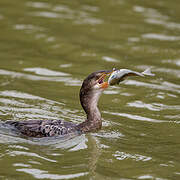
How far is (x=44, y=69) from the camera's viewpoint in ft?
47.6

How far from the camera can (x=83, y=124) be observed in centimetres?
1029

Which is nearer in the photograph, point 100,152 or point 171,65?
point 100,152

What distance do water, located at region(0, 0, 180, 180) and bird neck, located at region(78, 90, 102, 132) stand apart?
171mm

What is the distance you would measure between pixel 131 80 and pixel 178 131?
3.48m

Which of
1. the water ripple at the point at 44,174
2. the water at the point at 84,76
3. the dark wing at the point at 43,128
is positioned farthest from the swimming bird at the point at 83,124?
the water ripple at the point at 44,174

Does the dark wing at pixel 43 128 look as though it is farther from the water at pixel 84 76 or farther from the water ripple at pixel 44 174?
the water ripple at pixel 44 174

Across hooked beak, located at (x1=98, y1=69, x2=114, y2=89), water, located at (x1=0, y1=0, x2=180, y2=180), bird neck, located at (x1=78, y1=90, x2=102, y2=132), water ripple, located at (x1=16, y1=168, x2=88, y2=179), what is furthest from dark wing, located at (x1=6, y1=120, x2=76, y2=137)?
water ripple, located at (x1=16, y1=168, x2=88, y2=179)

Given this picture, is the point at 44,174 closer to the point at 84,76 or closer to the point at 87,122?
the point at 87,122

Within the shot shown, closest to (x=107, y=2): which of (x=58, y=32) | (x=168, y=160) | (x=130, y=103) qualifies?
(x=58, y=32)

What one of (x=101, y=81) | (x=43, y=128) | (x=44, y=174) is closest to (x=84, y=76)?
(x=101, y=81)

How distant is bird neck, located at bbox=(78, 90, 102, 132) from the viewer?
10.2m

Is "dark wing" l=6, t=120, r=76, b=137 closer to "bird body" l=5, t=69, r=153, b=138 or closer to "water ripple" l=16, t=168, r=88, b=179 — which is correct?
"bird body" l=5, t=69, r=153, b=138

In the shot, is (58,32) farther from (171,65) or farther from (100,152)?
(100,152)

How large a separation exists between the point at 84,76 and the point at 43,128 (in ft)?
14.4
